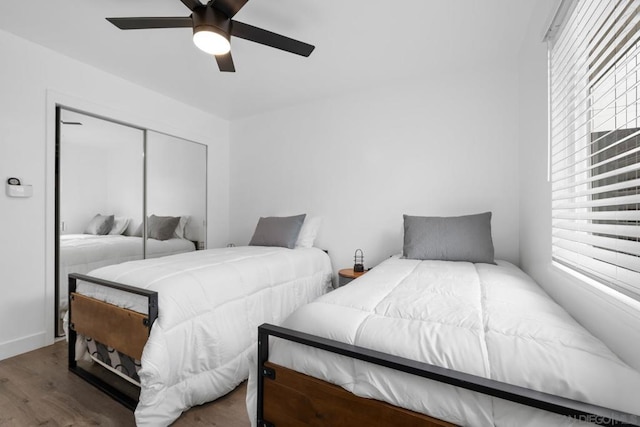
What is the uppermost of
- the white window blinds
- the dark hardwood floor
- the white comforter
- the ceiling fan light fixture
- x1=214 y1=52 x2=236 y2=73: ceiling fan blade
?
x1=214 y1=52 x2=236 y2=73: ceiling fan blade

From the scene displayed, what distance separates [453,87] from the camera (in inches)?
105

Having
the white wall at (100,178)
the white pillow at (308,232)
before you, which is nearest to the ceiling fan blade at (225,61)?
the white wall at (100,178)

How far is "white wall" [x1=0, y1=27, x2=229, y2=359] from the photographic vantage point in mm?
2135

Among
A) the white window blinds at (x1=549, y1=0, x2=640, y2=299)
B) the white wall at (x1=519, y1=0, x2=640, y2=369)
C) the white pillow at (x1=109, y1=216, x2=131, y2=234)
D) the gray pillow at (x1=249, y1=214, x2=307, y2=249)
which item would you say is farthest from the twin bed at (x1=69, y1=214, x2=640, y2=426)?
the white pillow at (x1=109, y1=216, x2=131, y2=234)

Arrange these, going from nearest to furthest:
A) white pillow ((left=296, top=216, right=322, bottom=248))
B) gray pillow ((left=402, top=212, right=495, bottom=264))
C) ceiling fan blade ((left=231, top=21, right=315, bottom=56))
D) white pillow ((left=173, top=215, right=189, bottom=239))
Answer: ceiling fan blade ((left=231, top=21, right=315, bottom=56)) < gray pillow ((left=402, top=212, right=495, bottom=264)) < white pillow ((left=296, top=216, right=322, bottom=248)) < white pillow ((left=173, top=215, right=189, bottom=239))

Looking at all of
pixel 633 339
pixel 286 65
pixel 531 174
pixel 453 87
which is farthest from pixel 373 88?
pixel 633 339

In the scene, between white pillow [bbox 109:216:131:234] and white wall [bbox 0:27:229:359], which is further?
white pillow [bbox 109:216:131:234]

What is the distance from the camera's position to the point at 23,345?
2.19m

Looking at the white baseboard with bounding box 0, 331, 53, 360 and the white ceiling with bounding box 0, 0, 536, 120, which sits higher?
the white ceiling with bounding box 0, 0, 536, 120

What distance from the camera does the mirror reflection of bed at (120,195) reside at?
2.48 meters

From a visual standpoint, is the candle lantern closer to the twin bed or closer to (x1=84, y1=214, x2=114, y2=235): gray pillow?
the twin bed

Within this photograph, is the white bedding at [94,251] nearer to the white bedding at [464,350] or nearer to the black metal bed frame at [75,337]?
the black metal bed frame at [75,337]

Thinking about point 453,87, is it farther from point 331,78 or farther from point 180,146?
point 180,146

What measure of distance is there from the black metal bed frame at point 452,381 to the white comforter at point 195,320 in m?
0.62
